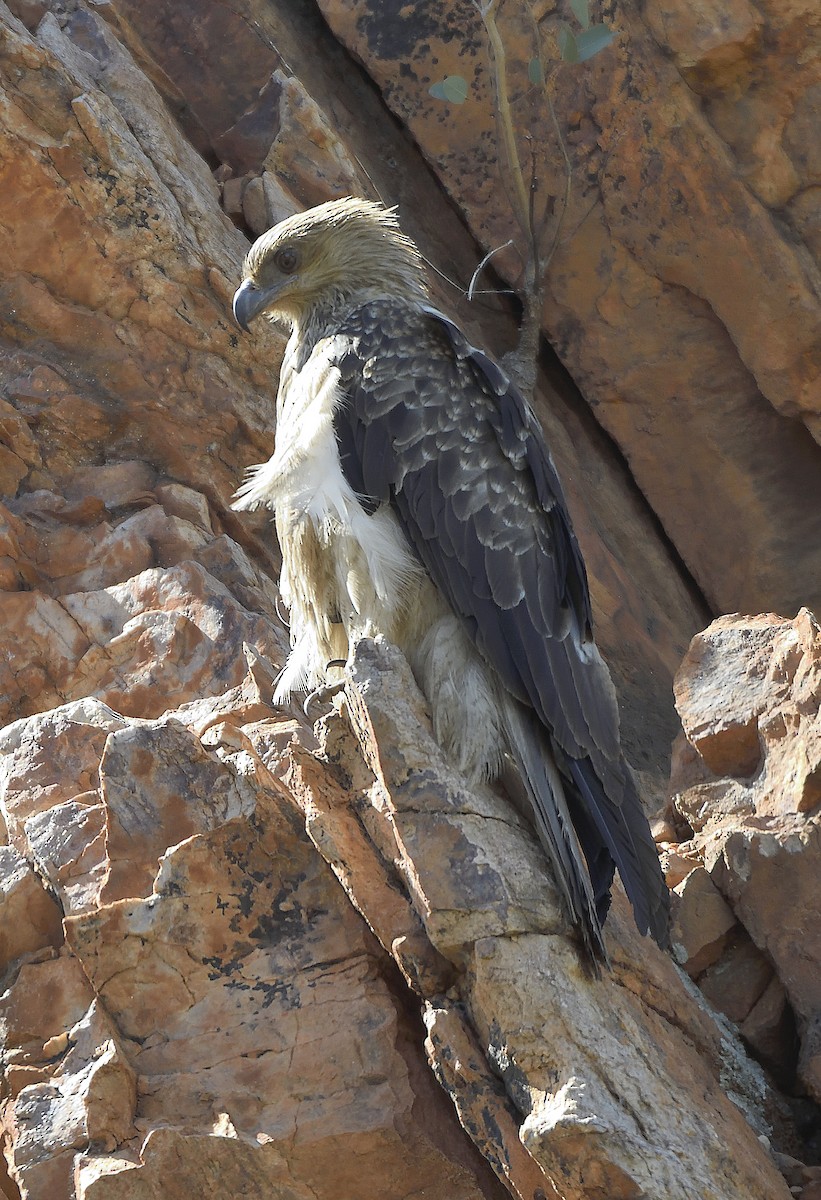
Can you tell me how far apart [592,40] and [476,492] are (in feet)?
14.0

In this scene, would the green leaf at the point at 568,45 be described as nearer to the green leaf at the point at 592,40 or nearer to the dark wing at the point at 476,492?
the green leaf at the point at 592,40

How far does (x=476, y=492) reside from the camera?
516 centimetres

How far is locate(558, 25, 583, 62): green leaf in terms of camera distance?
A: 8195 millimetres

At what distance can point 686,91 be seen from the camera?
28.4 ft

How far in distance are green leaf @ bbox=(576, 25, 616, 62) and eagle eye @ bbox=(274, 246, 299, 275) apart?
320 cm

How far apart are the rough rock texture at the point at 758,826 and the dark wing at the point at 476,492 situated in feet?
2.83

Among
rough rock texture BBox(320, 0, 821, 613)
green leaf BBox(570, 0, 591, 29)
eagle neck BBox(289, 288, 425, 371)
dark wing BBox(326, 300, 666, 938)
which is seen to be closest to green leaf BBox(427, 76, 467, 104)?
rough rock texture BBox(320, 0, 821, 613)

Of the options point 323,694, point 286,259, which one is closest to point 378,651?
point 323,694

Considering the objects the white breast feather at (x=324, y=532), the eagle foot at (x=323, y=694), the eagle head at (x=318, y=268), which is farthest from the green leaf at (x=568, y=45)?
the eagle foot at (x=323, y=694)

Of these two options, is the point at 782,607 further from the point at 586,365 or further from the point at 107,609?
the point at 107,609

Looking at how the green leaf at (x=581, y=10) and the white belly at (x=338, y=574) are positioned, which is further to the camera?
the green leaf at (x=581, y=10)

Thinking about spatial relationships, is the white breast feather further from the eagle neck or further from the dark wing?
the eagle neck

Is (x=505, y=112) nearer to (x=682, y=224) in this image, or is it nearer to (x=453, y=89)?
(x=453, y=89)

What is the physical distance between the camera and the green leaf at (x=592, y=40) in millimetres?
7898
